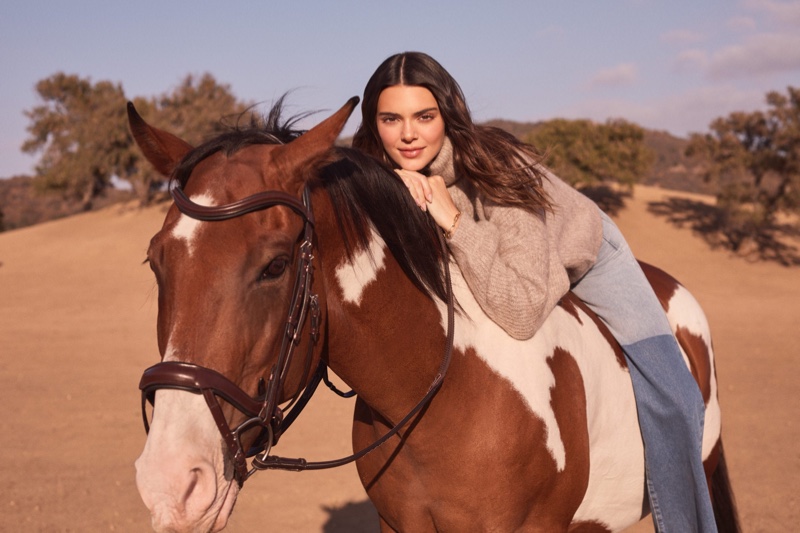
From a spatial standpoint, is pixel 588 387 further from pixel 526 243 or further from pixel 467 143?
pixel 467 143

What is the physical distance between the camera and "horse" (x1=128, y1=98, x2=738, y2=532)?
1.61 meters

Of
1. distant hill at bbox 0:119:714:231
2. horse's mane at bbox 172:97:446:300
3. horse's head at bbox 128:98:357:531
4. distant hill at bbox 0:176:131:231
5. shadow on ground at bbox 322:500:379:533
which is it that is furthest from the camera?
distant hill at bbox 0:119:714:231

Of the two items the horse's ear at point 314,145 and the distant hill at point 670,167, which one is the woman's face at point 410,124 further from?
the distant hill at point 670,167

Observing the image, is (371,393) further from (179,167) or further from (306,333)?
(179,167)

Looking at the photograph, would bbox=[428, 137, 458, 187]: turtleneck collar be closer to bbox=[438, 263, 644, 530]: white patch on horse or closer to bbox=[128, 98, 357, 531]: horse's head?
bbox=[438, 263, 644, 530]: white patch on horse

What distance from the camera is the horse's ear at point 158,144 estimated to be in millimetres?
2090

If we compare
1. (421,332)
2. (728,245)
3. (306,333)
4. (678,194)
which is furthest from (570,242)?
(678,194)

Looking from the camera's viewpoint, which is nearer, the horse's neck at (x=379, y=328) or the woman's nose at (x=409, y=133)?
the horse's neck at (x=379, y=328)

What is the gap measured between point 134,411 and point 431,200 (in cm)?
766

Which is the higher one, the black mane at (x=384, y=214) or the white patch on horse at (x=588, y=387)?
the black mane at (x=384, y=214)

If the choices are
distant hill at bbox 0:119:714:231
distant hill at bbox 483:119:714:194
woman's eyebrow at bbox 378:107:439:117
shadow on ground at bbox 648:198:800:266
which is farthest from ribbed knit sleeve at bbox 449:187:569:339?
distant hill at bbox 0:119:714:231

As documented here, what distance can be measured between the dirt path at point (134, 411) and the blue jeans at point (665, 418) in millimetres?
2845

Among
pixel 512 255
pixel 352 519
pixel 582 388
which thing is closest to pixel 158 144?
pixel 512 255

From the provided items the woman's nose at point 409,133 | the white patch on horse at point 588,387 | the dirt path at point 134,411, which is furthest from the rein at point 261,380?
the dirt path at point 134,411
